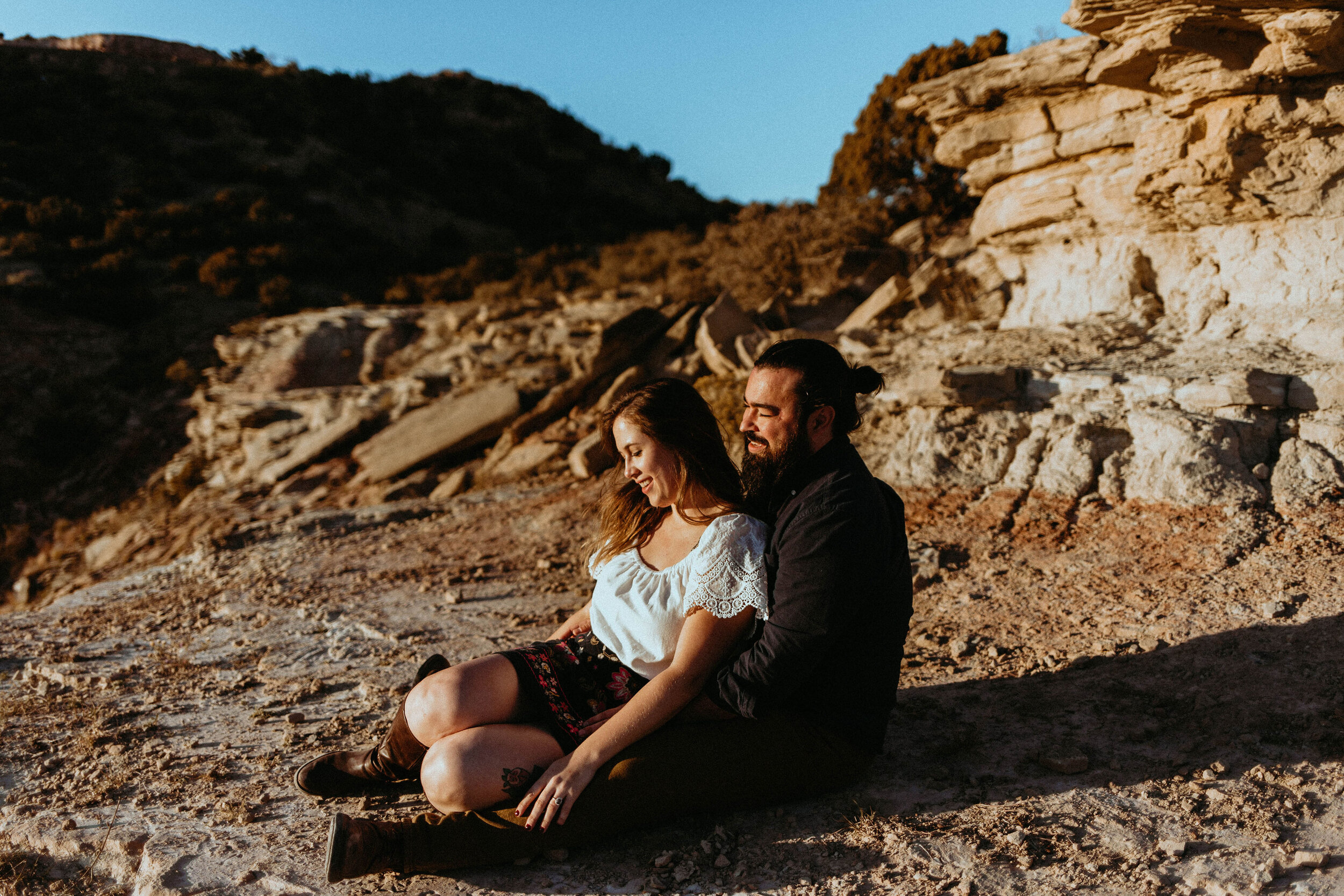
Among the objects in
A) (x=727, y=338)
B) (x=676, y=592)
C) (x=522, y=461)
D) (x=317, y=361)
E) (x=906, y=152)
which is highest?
(x=906, y=152)

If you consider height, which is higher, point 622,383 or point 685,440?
point 622,383

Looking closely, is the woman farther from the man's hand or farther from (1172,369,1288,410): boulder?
(1172,369,1288,410): boulder

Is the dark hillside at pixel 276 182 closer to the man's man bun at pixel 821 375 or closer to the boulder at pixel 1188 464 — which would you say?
the boulder at pixel 1188 464

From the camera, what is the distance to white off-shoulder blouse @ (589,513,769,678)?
2408 millimetres


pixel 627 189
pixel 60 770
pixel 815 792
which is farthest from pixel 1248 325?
pixel 627 189

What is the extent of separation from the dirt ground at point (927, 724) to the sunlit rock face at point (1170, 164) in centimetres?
224

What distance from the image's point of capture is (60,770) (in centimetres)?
330

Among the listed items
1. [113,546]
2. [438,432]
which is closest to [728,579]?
[438,432]

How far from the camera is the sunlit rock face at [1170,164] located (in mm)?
5426

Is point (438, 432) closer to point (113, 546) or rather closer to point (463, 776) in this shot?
point (113, 546)

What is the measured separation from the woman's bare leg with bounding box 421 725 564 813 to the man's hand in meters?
0.44

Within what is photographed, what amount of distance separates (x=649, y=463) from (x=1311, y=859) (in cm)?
214

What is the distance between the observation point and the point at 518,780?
244 cm

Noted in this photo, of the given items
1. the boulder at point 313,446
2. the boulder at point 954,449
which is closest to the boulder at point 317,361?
the boulder at point 313,446
